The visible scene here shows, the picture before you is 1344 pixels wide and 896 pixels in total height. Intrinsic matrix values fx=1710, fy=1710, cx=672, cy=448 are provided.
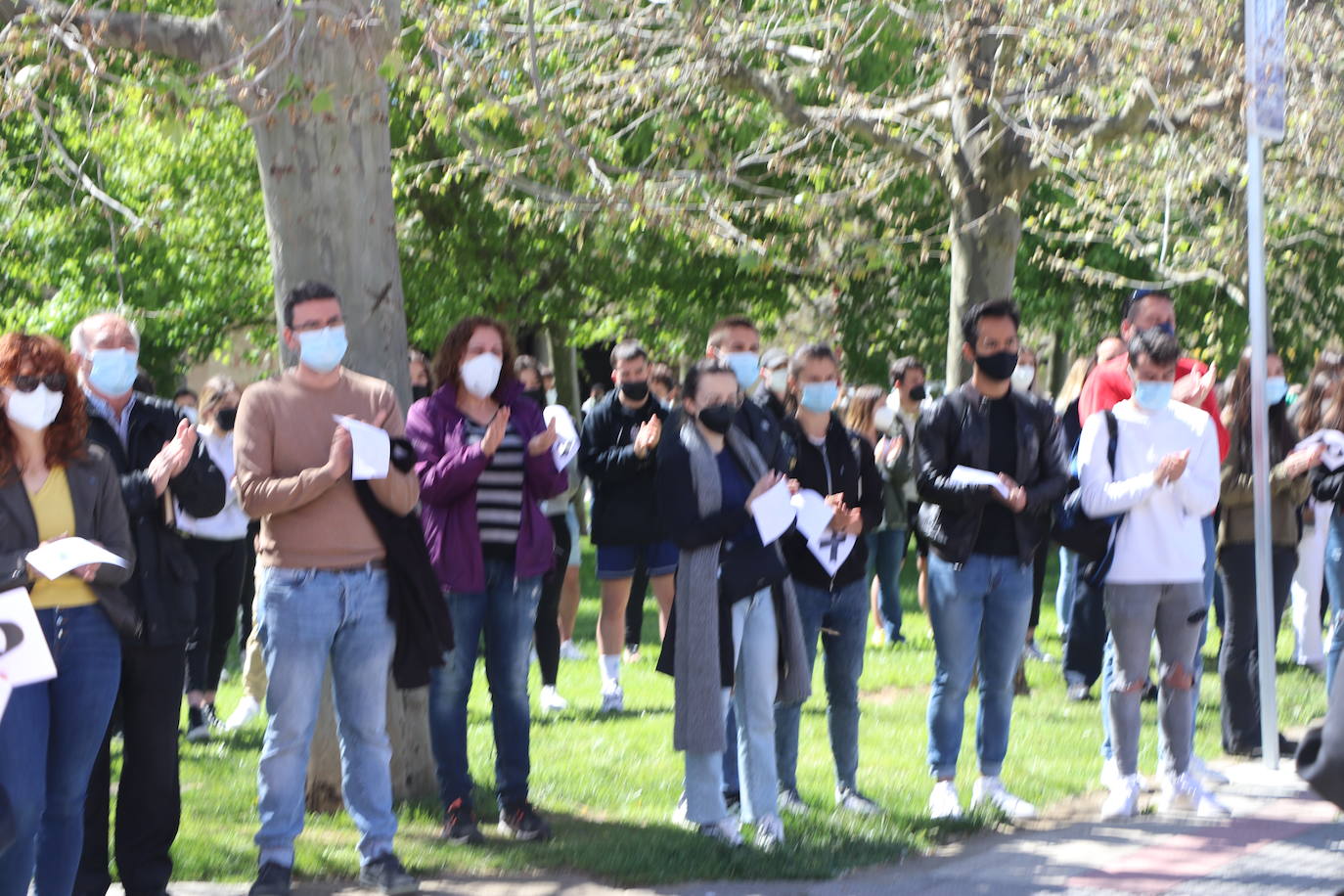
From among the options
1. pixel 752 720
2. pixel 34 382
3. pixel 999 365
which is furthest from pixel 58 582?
pixel 999 365

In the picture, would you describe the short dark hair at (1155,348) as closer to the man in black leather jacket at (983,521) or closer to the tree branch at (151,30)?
the man in black leather jacket at (983,521)

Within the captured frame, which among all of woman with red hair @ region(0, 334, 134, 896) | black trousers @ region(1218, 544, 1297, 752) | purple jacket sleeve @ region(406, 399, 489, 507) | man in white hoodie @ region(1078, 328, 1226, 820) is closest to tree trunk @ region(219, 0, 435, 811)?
purple jacket sleeve @ region(406, 399, 489, 507)

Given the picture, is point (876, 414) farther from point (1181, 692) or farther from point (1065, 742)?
point (1181, 692)

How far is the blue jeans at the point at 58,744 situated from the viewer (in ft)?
16.7

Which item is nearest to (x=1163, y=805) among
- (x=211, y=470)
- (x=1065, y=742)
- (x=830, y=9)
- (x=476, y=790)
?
(x=1065, y=742)

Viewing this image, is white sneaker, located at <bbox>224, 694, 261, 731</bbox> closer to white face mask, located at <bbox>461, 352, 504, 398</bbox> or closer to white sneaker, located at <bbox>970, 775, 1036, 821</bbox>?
white face mask, located at <bbox>461, 352, 504, 398</bbox>

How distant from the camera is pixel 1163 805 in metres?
7.70

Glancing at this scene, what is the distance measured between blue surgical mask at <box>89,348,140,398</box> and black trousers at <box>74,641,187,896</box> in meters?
0.94

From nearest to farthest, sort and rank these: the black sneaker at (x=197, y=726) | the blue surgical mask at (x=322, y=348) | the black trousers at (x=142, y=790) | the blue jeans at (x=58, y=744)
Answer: the blue jeans at (x=58, y=744), the black trousers at (x=142, y=790), the blue surgical mask at (x=322, y=348), the black sneaker at (x=197, y=726)

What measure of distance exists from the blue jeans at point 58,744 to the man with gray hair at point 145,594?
0.39m

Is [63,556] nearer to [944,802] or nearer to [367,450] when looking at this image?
[367,450]

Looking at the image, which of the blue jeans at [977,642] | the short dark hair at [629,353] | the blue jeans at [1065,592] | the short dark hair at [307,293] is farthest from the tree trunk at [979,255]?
the short dark hair at [307,293]

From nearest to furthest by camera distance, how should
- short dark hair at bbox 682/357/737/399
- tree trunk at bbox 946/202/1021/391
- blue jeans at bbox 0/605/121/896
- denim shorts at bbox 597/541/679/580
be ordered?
blue jeans at bbox 0/605/121/896 → short dark hair at bbox 682/357/737/399 → denim shorts at bbox 597/541/679/580 → tree trunk at bbox 946/202/1021/391

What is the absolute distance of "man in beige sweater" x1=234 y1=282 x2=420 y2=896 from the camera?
20.0 ft
